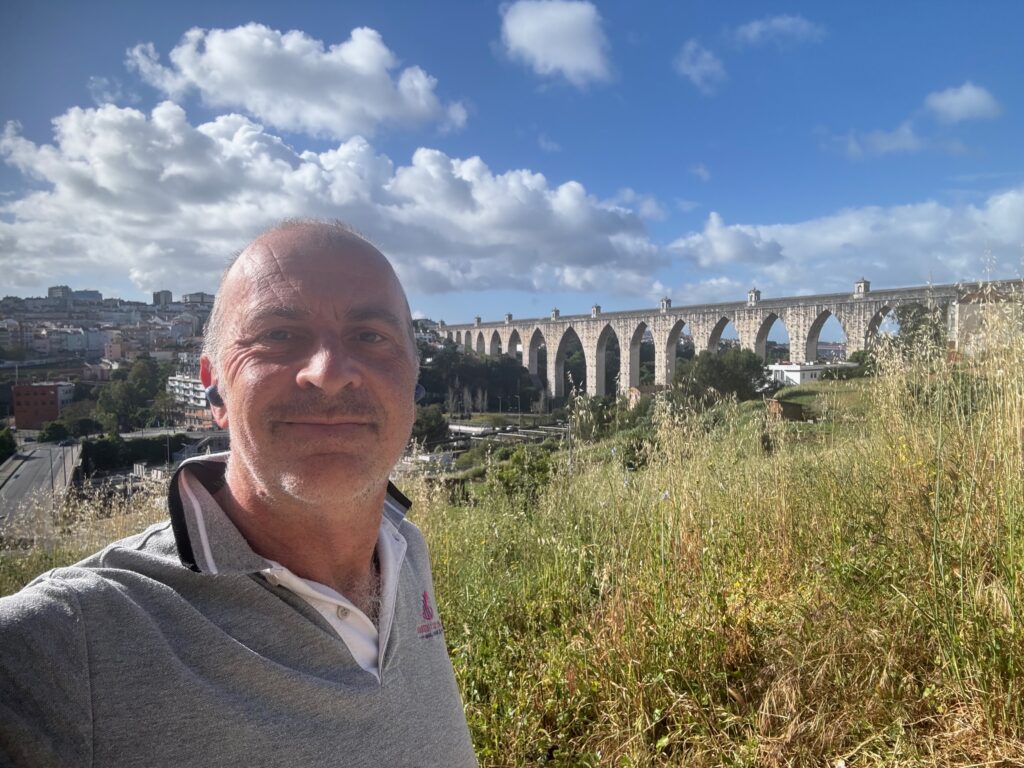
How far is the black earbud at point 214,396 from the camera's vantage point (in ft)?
2.62

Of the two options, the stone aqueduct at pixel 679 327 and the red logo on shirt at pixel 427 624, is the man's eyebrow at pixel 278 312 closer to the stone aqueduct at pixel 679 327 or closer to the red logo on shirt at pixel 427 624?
the red logo on shirt at pixel 427 624

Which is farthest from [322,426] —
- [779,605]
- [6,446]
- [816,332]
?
[816,332]

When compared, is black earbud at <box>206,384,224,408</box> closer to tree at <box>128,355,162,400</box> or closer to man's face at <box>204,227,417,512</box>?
man's face at <box>204,227,417,512</box>

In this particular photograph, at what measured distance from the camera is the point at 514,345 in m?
38.4

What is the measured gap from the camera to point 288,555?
0.75 meters

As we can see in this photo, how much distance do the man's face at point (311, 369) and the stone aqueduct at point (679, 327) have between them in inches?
567

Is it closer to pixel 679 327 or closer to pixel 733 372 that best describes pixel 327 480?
pixel 733 372

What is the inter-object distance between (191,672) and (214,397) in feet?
1.25

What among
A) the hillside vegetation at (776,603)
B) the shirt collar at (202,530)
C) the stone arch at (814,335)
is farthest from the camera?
the stone arch at (814,335)

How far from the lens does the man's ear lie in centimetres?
80

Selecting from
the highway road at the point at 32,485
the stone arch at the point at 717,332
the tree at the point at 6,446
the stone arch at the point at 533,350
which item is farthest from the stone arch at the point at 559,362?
the tree at the point at 6,446

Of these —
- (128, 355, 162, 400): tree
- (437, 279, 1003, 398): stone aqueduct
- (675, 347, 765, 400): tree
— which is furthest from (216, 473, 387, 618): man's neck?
(437, 279, 1003, 398): stone aqueduct

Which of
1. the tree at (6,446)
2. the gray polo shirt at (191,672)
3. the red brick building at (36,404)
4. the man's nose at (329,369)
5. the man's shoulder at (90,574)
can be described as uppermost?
the man's nose at (329,369)

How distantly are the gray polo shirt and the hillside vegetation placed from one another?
39.5 inches
